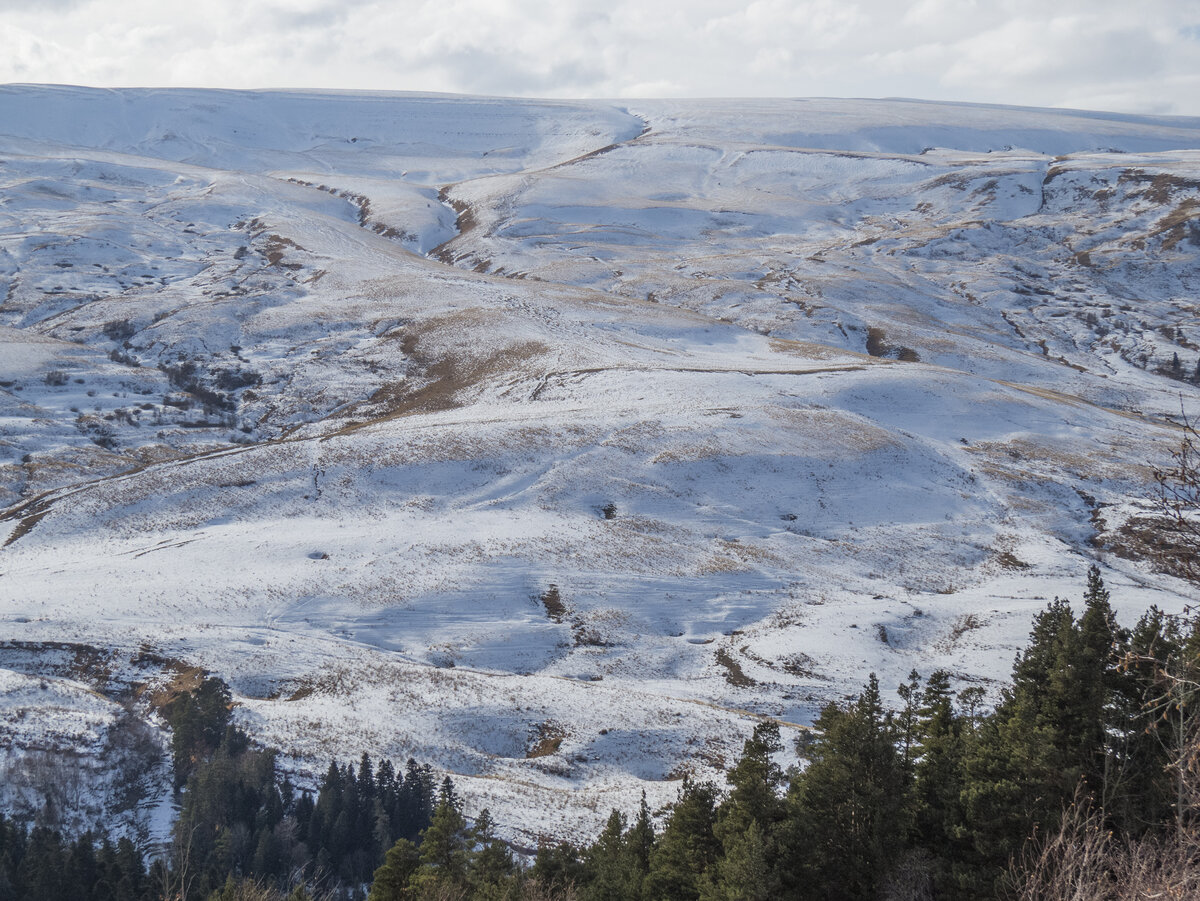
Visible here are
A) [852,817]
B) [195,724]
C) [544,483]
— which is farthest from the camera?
[544,483]

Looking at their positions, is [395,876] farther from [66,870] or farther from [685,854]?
[66,870]

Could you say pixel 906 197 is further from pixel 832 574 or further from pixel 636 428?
pixel 832 574

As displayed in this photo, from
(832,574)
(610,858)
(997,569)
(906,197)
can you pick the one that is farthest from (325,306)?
(906,197)

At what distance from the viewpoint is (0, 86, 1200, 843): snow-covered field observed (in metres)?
37.5

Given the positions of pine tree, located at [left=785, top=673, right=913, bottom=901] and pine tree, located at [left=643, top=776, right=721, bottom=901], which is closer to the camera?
pine tree, located at [left=785, top=673, right=913, bottom=901]

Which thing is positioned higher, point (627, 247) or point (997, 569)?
point (627, 247)

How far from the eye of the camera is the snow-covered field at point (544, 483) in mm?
37500

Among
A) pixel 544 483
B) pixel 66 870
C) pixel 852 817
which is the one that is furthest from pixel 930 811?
pixel 544 483

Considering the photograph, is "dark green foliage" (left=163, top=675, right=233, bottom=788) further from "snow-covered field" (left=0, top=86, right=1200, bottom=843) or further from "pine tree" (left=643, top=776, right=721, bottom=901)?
"pine tree" (left=643, top=776, right=721, bottom=901)

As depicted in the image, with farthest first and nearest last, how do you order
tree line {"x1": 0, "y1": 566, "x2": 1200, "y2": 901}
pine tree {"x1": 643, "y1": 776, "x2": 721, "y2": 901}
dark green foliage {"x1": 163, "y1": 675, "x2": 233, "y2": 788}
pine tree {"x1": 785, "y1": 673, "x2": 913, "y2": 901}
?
dark green foliage {"x1": 163, "y1": 675, "x2": 233, "y2": 788} → pine tree {"x1": 643, "y1": 776, "x2": 721, "y2": 901} → pine tree {"x1": 785, "y1": 673, "x2": 913, "y2": 901} → tree line {"x1": 0, "y1": 566, "x2": 1200, "y2": 901}

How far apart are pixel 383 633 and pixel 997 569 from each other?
3497cm

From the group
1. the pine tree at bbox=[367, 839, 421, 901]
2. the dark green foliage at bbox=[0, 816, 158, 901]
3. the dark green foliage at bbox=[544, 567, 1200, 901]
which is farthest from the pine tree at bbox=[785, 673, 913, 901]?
the dark green foliage at bbox=[0, 816, 158, 901]

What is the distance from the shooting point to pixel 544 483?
57.4 metres

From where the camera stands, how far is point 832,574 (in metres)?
48.8
